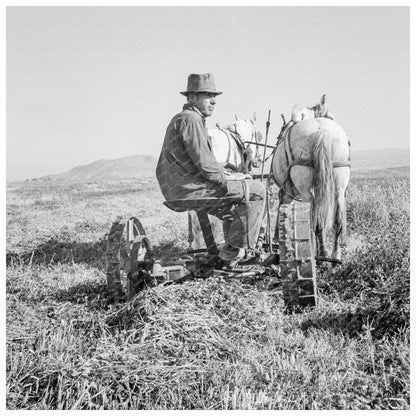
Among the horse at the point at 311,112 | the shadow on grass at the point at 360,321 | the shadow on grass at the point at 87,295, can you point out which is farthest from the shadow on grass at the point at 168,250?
the shadow on grass at the point at 360,321

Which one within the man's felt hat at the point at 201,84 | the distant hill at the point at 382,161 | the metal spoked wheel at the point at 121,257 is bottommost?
the metal spoked wheel at the point at 121,257

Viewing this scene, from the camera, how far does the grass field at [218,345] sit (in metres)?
2.50

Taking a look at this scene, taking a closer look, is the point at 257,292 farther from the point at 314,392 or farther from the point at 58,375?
the point at 58,375

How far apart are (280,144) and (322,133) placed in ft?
3.04

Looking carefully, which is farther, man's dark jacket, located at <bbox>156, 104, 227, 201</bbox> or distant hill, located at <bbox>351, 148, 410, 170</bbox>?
distant hill, located at <bbox>351, 148, 410, 170</bbox>

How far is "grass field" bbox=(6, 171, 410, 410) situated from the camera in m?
2.50

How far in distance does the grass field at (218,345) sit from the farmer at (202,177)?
21.0 inches

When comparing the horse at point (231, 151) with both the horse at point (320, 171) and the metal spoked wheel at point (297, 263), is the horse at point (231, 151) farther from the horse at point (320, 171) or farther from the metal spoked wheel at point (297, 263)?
the metal spoked wheel at point (297, 263)

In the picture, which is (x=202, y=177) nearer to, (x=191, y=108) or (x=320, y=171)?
(x=191, y=108)

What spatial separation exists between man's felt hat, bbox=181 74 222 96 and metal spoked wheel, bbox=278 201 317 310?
1.63 metres

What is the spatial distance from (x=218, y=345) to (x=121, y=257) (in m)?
1.74

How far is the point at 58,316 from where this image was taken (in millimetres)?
3812

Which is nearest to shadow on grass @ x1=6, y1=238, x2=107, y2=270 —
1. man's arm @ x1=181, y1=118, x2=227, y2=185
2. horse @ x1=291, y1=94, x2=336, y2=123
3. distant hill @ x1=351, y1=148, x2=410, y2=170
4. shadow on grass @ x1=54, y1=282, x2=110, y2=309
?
shadow on grass @ x1=54, y1=282, x2=110, y2=309

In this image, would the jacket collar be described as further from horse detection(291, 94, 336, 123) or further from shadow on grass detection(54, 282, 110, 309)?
horse detection(291, 94, 336, 123)
